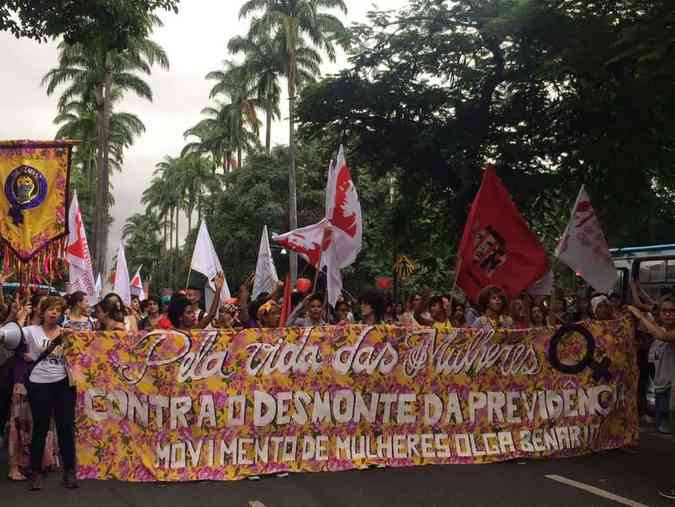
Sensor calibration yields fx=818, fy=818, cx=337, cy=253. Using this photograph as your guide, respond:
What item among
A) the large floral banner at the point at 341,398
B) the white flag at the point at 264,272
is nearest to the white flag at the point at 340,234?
the large floral banner at the point at 341,398

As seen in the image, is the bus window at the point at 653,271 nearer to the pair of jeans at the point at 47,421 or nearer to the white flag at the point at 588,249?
the white flag at the point at 588,249

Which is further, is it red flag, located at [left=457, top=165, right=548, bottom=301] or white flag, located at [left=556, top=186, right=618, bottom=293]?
white flag, located at [left=556, top=186, right=618, bottom=293]

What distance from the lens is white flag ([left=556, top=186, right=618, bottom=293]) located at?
9508 mm

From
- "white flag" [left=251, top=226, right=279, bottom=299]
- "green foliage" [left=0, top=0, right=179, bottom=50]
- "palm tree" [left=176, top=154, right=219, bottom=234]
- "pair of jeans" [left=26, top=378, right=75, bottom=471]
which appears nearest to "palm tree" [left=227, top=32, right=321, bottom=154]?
"white flag" [left=251, top=226, right=279, bottom=299]

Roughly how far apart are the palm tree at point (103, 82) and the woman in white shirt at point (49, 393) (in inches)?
1101

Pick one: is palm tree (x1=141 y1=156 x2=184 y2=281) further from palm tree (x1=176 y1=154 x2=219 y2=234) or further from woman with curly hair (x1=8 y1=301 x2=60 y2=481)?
woman with curly hair (x1=8 y1=301 x2=60 y2=481)

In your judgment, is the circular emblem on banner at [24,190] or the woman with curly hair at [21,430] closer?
the woman with curly hair at [21,430]

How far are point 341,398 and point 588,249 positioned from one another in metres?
3.79

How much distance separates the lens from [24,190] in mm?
9484

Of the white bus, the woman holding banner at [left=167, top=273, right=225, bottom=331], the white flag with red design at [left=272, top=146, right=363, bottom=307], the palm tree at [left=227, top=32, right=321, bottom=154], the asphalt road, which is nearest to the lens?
the asphalt road

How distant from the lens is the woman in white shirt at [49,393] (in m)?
6.89

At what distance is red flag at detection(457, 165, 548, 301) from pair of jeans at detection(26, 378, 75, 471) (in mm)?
4390

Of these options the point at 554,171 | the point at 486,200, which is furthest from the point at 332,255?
the point at 554,171

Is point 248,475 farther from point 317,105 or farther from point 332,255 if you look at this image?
point 317,105
